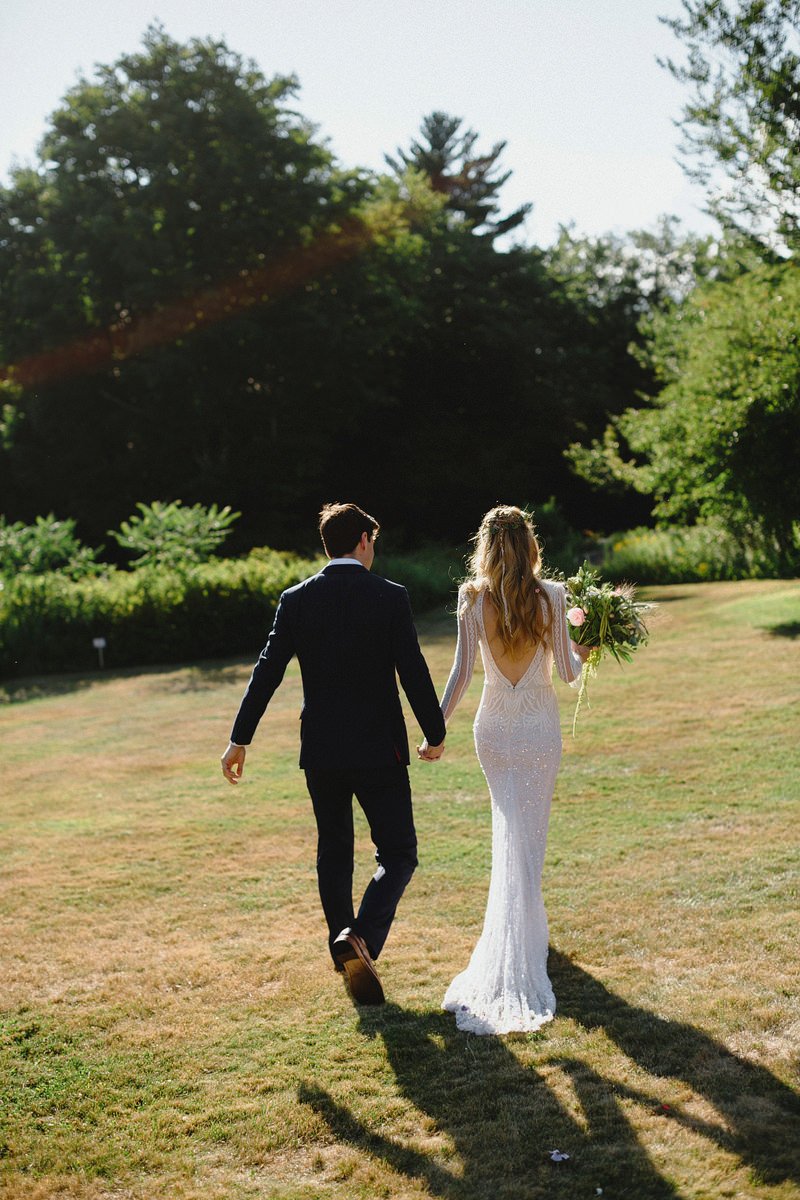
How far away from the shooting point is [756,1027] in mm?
4324

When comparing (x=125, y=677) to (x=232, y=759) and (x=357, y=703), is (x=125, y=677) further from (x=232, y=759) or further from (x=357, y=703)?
(x=357, y=703)

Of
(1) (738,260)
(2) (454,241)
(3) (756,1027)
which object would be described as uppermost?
(2) (454,241)

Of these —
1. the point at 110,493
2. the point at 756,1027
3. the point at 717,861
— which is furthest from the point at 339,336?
the point at 756,1027

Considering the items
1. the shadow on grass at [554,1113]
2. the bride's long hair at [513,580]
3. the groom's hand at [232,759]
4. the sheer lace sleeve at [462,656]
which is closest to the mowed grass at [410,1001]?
the shadow on grass at [554,1113]

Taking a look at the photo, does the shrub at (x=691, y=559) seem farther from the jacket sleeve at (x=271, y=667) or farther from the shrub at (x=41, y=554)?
the jacket sleeve at (x=271, y=667)

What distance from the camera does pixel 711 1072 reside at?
3982 mm

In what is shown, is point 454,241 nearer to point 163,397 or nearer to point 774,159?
point 163,397

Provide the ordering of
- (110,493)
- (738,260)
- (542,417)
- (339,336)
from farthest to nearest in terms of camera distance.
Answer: (542,417) → (110,493) → (339,336) → (738,260)

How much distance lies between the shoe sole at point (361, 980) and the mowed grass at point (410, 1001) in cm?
8

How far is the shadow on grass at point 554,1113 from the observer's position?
3.37 m

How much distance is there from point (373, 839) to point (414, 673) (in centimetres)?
81

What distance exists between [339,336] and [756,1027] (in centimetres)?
3022

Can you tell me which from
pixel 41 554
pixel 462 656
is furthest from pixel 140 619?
pixel 462 656

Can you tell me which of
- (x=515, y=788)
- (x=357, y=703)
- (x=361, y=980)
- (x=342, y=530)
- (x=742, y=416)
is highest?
(x=742, y=416)
